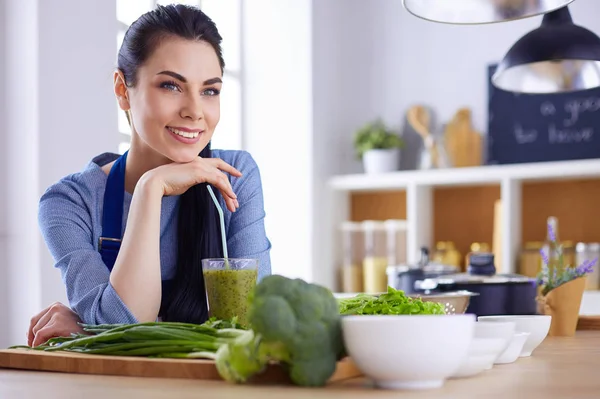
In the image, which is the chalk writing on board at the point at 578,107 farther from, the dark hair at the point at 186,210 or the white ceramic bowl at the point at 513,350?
the white ceramic bowl at the point at 513,350

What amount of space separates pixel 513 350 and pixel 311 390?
43 cm

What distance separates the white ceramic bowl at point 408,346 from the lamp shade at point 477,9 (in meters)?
1.18

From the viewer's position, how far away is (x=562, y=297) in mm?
2023

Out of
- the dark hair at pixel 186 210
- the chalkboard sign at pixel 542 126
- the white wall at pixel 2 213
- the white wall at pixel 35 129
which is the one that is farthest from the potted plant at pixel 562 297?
the chalkboard sign at pixel 542 126

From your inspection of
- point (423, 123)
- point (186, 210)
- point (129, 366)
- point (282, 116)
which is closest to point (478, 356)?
point (129, 366)

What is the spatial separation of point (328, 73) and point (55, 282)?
262cm

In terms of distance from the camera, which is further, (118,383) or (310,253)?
(310,253)

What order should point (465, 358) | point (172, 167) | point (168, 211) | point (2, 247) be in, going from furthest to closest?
point (2, 247) → point (168, 211) → point (172, 167) → point (465, 358)

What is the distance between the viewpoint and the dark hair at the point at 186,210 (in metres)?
1.80

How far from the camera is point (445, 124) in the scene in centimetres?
511

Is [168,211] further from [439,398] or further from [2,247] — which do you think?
[2,247]

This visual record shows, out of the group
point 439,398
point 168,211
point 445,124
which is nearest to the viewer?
point 439,398

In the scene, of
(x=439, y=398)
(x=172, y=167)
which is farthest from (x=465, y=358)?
(x=172, y=167)

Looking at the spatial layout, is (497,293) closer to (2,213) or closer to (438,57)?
(2,213)
